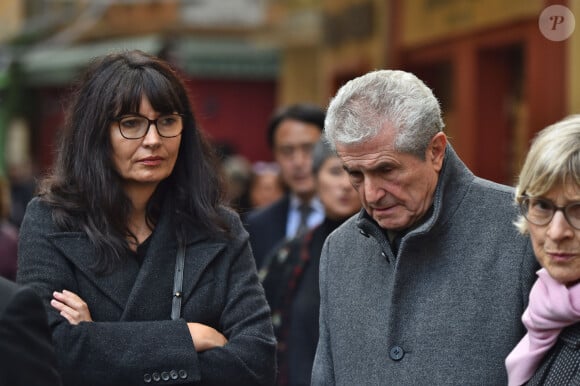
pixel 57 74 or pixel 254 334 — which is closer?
pixel 254 334

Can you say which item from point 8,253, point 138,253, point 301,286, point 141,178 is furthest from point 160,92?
point 8,253

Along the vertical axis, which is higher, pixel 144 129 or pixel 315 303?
pixel 144 129

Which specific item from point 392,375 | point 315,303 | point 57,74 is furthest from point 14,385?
point 57,74

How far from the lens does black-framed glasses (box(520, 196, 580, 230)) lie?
11.2 feet

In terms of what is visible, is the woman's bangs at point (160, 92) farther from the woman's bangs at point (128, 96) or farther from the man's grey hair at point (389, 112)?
the man's grey hair at point (389, 112)

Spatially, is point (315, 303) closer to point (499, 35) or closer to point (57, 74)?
point (499, 35)

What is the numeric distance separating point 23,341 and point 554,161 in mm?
1429

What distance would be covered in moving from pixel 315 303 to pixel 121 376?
6.43 feet

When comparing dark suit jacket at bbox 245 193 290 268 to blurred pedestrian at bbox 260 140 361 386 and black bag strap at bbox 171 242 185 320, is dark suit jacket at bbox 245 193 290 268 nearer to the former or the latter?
blurred pedestrian at bbox 260 140 361 386

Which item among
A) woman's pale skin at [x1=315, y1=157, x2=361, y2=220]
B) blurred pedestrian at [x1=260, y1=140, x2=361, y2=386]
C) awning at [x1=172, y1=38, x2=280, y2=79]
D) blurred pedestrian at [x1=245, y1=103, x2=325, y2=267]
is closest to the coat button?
blurred pedestrian at [x1=260, y1=140, x2=361, y2=386]

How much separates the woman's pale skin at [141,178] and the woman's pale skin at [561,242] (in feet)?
5.11

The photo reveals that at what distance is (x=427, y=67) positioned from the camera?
45.3 feet

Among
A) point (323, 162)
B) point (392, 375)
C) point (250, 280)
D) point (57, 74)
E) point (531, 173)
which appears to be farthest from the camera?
point (57, 74)

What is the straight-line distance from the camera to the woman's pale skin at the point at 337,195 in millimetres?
6594
